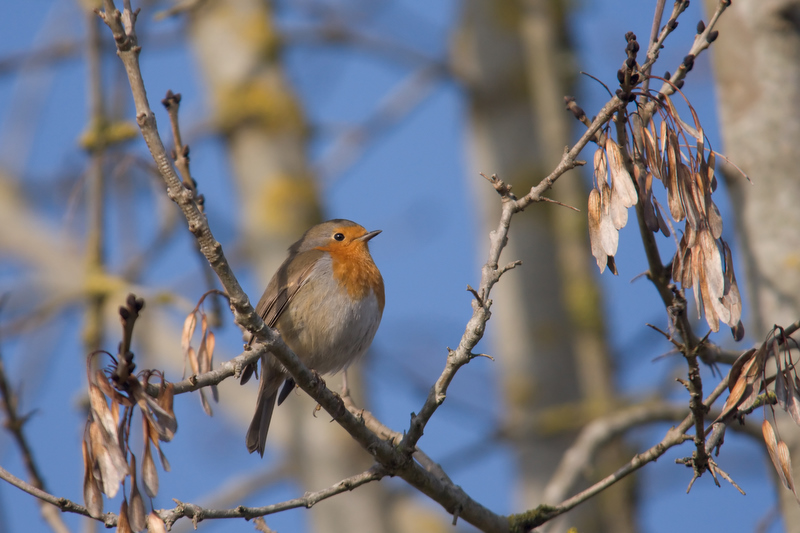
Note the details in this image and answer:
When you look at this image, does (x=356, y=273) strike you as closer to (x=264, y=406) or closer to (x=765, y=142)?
(x=264, y=406)

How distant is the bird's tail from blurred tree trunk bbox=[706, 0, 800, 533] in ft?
7.97

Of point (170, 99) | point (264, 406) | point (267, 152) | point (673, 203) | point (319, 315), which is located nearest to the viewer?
point (673, 203)

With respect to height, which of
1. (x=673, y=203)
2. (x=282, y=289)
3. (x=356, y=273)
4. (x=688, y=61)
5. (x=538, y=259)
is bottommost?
(x=673, y=203)

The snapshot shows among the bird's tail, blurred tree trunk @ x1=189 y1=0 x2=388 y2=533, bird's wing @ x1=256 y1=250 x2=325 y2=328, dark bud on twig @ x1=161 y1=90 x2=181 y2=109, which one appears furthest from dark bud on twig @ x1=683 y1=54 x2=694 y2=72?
blurred tree trunk @ x1=189 y1=0 x2=388 y2=533

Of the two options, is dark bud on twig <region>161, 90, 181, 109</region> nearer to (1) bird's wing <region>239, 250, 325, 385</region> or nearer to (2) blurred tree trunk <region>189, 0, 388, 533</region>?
(1) bird's wing <region>239, 250, 325, 385</region>

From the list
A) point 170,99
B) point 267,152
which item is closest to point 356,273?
point 170,99

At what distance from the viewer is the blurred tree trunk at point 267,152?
6.63 meters

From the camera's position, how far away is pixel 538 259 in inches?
289

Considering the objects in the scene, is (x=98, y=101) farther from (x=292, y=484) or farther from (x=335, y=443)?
(x=292, y=484)

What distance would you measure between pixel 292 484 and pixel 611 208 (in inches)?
230

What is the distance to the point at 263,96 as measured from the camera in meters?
7.37

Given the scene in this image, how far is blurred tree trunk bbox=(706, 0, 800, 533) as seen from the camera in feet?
11.3

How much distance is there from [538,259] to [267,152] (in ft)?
8.84

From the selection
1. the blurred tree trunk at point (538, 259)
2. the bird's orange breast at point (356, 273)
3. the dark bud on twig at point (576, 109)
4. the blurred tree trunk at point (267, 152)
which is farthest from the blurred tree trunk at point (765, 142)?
the blurred tree trunk at point (267, 152)
